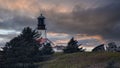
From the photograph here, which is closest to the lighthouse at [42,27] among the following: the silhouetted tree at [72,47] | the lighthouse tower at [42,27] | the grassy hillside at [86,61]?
the lighthouse tower at [42,27]

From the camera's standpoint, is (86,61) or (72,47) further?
(72,47)

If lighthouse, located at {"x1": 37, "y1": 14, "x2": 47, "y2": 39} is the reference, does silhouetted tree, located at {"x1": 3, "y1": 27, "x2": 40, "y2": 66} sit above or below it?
below

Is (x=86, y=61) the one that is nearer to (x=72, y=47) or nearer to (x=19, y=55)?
(x=19, y=55)

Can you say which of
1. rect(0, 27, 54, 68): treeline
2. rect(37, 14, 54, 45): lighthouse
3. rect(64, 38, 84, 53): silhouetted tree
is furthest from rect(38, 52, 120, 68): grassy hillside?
rect(37, 14, 54, 45): lighthouse

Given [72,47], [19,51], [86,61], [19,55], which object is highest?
[72,47]

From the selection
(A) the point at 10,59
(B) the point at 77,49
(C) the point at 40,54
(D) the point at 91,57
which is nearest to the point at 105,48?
(B) the point at 77,49

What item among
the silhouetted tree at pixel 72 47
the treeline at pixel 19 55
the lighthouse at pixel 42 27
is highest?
the lighthouse at pixel 42 27

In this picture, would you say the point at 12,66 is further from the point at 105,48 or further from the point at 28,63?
the point at 105,48

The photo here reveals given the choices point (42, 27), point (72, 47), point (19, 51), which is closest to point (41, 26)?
point (42, 27)

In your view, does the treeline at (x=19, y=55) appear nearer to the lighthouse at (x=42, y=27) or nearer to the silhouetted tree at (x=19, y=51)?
the silhouetted tree at (x=19, y=51)

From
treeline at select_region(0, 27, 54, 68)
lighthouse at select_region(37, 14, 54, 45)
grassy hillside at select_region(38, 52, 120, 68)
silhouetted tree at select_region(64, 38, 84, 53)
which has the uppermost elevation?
lighthouse at select_region(37, 14, 54, 45)

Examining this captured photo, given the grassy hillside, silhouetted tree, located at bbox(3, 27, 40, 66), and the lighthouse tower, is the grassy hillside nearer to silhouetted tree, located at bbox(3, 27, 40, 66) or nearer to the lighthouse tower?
silhouetted tree, located at bbox(3, 27, 40, 66)

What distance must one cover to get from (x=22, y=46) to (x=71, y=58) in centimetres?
1314

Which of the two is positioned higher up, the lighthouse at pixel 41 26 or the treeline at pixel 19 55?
the lighthouse at pixel 41 26
